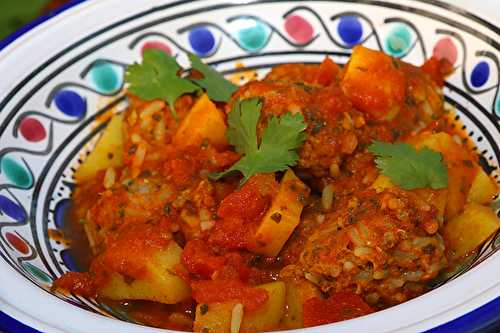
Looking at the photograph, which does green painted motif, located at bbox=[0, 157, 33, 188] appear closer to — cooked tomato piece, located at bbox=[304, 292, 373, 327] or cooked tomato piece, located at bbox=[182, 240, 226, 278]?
cooked tomato piece, located at bbox=[182, 240, 226, 278]

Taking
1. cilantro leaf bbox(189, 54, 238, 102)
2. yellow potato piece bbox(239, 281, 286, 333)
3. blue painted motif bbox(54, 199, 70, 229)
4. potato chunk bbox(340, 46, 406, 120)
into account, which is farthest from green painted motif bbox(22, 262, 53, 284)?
potato chunk bbox(340, 46, 406, 120)

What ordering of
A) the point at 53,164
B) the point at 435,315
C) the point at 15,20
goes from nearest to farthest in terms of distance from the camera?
the point at 435,315 < the point at 53,164 < the point at 15,20

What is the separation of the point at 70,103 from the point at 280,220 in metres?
1.76

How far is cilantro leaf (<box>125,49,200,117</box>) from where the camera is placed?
13.1ft

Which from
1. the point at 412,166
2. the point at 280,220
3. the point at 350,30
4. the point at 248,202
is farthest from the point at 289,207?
the point at 350,30

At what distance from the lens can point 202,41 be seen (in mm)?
4664

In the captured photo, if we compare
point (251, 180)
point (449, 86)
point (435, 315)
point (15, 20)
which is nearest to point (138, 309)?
point (251, 180)

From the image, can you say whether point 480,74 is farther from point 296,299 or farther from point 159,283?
point 159,283

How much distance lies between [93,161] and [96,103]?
0.43m

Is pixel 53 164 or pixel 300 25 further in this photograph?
pixel 300 25

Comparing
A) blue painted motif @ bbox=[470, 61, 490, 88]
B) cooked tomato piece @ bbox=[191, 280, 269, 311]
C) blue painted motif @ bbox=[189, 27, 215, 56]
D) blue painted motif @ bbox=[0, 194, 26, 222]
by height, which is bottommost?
cooked tomato piece @ bbox=[191, 280, 269, 311]

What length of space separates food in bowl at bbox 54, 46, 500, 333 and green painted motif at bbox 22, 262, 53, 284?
0.06 meters

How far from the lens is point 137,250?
128 inches

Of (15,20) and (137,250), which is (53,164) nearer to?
(137,250)
